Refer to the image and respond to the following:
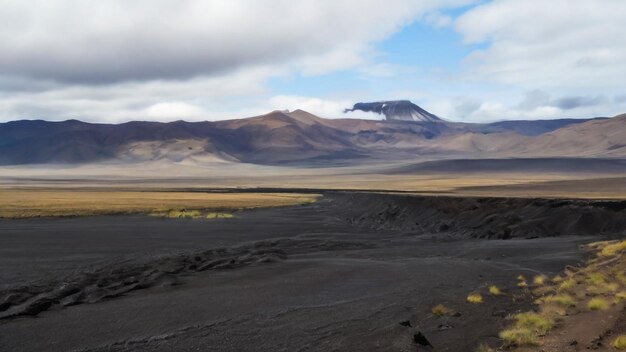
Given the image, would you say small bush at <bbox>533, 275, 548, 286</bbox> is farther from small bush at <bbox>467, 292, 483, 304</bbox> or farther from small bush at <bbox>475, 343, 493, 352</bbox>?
small bush at <bbox>475, 343, 493, 352</bbox>

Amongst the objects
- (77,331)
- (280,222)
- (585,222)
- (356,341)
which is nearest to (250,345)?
(356,341)

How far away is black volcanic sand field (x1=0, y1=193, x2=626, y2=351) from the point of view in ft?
42.2

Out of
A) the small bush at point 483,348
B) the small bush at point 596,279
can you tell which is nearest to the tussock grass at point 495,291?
the small bush at point 596,279

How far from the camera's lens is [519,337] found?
1109cm

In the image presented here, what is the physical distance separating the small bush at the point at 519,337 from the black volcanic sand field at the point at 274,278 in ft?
1.75

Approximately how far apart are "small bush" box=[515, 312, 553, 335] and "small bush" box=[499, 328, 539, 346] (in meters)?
0.35

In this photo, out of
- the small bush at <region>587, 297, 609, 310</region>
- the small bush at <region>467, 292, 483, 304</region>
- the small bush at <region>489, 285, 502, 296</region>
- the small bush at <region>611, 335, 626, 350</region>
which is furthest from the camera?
the small bush at <region>489, 285, 502, 296</region>

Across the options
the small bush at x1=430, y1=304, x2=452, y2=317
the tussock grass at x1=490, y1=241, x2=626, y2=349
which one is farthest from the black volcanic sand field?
the tussock grass at x1=490, y1=241, x2=626, y2=349

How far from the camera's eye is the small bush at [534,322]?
11.8 m

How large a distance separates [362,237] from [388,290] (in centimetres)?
1778

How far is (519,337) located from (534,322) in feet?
4.51

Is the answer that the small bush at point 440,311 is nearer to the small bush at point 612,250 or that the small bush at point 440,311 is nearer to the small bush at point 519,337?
the small bush at point 519,337

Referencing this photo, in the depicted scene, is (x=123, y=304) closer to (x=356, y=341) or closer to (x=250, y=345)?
(x=250, y=345)

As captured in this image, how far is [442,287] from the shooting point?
1834 cm
